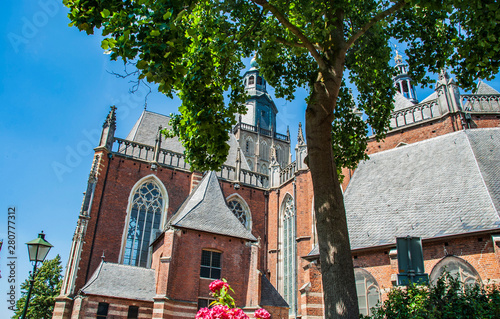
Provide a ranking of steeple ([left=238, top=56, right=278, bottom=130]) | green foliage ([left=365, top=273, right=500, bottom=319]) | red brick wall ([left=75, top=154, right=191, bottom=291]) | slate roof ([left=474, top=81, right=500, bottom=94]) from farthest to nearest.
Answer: steeple ([left=238, top=56, right=278, bottom=130]), slate roof ([left=474, top=81, right=500, bottom=94]), red brick wall ([left=75, top=154, right=191, bottom=291]), green foliage ([left=365, top=273, right=500, bottom=319])

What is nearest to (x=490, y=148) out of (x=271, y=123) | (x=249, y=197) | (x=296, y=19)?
(x=296, y=19)

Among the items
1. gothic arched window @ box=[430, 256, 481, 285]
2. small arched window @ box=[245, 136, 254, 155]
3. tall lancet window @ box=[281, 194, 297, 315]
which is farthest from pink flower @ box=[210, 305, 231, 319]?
small arched window @ box=[245, 136, 254, 155]

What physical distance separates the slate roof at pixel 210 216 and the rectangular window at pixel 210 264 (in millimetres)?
1005

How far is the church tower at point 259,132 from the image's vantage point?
39656 millimetres

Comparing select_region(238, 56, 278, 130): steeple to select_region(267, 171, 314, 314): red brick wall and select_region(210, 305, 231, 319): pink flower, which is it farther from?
select_region(210, 305, 231, 319): pink flower

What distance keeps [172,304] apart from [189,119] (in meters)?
9.65

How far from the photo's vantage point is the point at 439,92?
66.4ft

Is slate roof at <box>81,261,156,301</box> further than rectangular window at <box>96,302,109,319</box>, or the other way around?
slate roof at <box>81,261,156,301</box>

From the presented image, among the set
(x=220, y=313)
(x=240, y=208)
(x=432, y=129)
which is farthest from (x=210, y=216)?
(x=432, y=129)

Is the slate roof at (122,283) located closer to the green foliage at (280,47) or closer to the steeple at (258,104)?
the green foliage at (280,47)

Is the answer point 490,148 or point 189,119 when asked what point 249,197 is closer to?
point 490,148

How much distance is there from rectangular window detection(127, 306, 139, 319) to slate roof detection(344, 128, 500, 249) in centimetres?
926

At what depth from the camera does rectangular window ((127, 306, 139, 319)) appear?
607 inches

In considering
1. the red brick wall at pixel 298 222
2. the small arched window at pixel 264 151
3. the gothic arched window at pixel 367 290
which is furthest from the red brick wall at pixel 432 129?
the small arched window at pixel 264 151
